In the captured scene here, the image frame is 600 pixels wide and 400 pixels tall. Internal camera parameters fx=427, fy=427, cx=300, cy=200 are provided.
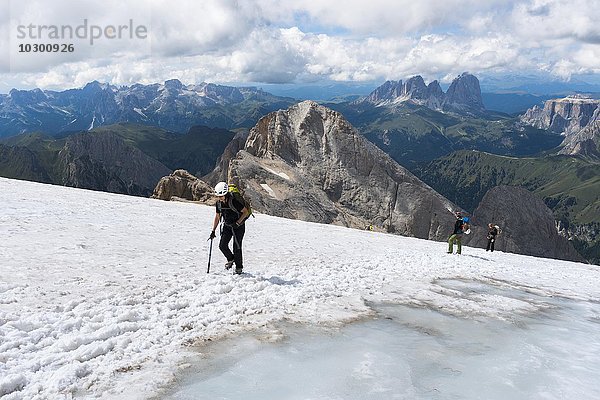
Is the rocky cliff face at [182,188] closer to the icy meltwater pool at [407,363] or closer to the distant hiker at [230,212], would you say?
the distant hiker at [230,212]

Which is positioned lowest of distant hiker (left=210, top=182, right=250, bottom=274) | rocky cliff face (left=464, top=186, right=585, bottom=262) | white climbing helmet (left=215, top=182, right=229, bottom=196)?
rocky cliff face (left=464, top=186, right=585, bottom=262)

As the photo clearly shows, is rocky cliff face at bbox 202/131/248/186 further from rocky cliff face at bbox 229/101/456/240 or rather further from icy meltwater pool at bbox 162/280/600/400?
icy meltwater pool at bbox 162/280/600/400

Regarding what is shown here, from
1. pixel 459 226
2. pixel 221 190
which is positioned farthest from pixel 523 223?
pixel 221 190

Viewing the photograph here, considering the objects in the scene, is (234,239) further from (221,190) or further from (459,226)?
(459,226)

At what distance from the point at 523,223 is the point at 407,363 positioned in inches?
4758

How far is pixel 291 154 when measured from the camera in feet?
277

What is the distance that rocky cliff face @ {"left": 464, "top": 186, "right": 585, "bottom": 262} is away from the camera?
106000 millimetres

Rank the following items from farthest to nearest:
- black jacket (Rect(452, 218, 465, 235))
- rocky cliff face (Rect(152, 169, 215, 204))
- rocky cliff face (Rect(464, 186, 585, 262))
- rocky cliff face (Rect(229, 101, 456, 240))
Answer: rocky cliff face (Rect(464, 186, 585, 262)) → rocky cliff face (Rect(229, 101, 456, 240)) → rocky cliff face (Rect(152, 169, 215, 204)) → black jacket (Rect(452, 218, 465, 235))

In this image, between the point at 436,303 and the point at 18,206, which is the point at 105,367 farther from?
the point at 18,206

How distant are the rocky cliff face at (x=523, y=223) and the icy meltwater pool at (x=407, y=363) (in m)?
94.6

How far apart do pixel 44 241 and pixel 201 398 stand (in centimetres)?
1187

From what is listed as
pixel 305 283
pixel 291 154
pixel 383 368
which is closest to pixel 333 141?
pixel 291 154

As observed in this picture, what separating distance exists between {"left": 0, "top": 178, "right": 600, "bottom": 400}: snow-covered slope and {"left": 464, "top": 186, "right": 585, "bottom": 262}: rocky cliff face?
88072 mm

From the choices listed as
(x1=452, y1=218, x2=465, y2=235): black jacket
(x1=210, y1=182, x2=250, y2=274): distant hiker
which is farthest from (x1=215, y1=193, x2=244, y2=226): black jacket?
(x1=452, y1=218, x2=465, y2=235): black jacket
